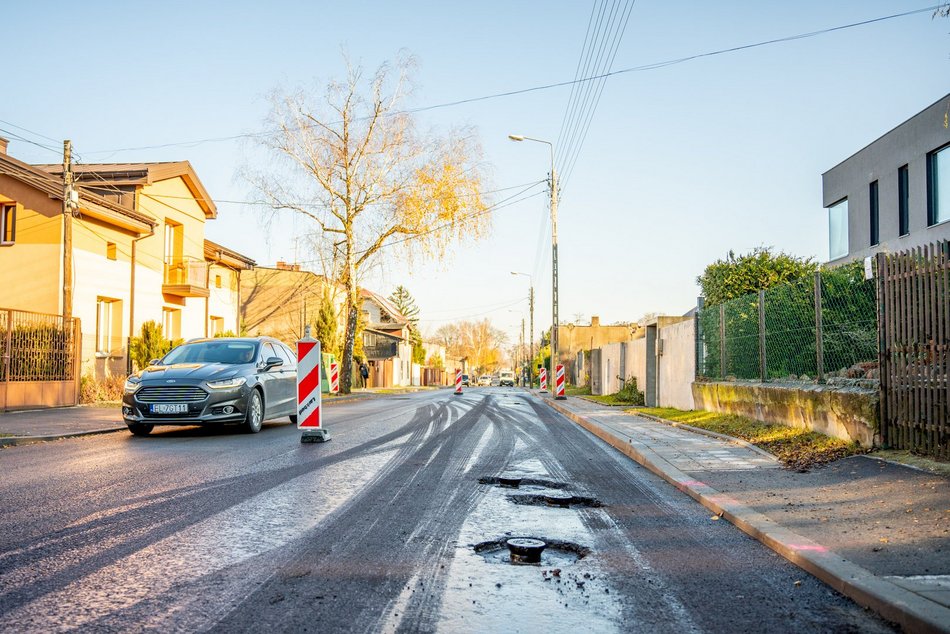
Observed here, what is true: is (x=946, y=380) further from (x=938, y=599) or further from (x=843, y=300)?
(x=938, y=599)

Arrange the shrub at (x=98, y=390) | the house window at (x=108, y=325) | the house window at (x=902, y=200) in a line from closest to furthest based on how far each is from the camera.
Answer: the shrub at (x=98, y=390)
the house window at (x=902, y=200)
the house window at (x=108, y=325)

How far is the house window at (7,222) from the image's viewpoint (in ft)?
76.8

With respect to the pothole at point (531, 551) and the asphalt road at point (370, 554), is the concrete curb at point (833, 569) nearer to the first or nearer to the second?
the asphalt road at point (370, 554)

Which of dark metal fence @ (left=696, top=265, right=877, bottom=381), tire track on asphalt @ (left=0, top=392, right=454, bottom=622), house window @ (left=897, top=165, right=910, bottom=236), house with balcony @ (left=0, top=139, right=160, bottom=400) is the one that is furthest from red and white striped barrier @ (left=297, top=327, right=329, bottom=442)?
house window @ (left=897, top=165, right=910, bottom=236)

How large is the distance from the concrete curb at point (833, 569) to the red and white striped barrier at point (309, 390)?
5.68 metres

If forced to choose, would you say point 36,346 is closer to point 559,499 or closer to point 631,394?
point 559,499

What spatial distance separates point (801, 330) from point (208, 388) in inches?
343

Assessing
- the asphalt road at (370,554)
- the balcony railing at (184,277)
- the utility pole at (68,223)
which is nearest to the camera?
the asphalt road at (370,554)

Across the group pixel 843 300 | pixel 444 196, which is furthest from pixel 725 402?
pixel 444 196

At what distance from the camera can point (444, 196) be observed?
32750mm

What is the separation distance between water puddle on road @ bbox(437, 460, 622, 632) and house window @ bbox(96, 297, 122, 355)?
23.7 meters

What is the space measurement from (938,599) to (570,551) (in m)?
2.07

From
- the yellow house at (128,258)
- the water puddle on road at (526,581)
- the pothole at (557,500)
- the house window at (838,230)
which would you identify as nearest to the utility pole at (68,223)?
the yellow house at (128,258)

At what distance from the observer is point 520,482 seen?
787cm
